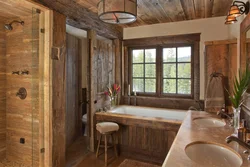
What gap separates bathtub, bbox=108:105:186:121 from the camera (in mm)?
3500

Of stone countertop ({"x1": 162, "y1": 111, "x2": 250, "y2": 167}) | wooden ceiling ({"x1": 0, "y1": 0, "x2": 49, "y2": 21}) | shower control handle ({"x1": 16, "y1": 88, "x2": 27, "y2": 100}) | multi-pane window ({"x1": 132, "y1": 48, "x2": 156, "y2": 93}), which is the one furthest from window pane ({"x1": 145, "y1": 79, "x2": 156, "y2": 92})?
wooden ceiling ({"x1": 0, "y1": 0, "x2": 49, "y2": 21})

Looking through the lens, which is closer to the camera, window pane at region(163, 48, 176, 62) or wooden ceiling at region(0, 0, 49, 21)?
wooden ceiling at region(0, 0, 49, 21)

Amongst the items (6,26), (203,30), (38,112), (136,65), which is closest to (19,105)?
(38,112)

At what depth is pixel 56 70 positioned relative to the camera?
2338mm

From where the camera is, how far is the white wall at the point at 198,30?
3324 millimetres

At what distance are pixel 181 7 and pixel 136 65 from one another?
1.69m

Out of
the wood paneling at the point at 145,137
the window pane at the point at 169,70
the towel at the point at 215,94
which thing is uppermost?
the window pane at the point at 169,70

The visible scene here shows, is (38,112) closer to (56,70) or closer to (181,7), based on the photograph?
(56,70)

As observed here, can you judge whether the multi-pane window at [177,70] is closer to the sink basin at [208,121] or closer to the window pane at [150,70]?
the window pane at [150,70]

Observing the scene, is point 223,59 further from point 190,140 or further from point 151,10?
point 190,140

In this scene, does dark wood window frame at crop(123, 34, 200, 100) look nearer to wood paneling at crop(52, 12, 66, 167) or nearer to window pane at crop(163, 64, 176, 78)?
window pane at crop(163, 64, 176, 78)

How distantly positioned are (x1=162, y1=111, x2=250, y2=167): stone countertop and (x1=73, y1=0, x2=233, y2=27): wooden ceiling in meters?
1.88

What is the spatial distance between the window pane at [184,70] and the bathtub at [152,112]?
0.77 metres

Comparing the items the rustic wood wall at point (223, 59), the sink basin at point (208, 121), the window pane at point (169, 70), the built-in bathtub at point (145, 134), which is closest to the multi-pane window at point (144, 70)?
the window pane at point (169, 70)
